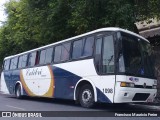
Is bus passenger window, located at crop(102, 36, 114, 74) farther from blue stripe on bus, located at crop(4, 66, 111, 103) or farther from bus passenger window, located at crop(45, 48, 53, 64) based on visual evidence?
bus passenger window, located at crop(45, 48, 53, 64)

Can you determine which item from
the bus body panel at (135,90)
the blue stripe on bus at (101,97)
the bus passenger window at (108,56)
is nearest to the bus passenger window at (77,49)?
the bus passenger window at (108,56)

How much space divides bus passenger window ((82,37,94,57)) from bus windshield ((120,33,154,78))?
1.71 m

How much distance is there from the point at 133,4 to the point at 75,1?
3.13 meters

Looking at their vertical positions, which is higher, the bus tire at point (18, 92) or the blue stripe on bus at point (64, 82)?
the blue stripe on bus at point (64, 82)

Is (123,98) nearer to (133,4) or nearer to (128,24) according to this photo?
(128,24)

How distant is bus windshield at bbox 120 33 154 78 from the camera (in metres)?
11.8

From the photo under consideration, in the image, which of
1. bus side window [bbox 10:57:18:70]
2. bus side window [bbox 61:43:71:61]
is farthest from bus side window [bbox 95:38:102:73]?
bus side window [bbox 10:57:18:70]

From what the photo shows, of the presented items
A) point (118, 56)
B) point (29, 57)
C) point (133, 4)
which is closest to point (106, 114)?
point (118, 56)

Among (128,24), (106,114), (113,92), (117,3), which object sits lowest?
(106,114)

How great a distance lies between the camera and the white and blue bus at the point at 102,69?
11695 millimetres

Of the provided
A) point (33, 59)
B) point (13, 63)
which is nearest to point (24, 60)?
point (33, 59)

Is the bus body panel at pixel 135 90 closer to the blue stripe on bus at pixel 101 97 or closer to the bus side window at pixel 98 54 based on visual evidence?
the blue stripe on bus at pixel 101 97

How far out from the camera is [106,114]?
37.3 feet

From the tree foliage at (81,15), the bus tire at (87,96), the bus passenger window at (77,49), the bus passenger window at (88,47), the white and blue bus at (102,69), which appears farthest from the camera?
the tree foliage at (81,15)
